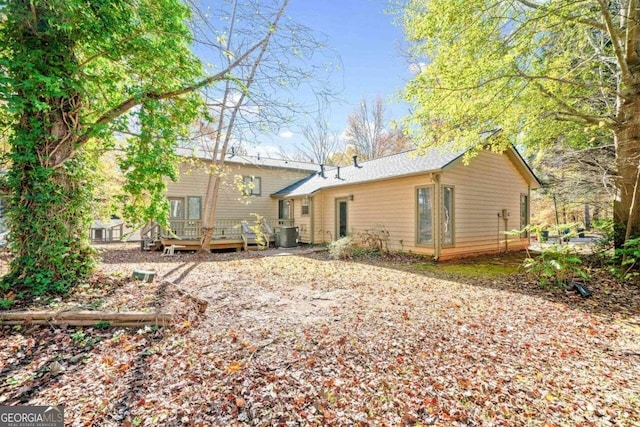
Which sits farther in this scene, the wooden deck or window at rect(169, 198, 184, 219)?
window at rect(169, 198, 184, 219)

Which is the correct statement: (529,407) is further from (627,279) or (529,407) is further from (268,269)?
(268,269)

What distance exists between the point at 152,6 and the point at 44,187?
2.96 meters

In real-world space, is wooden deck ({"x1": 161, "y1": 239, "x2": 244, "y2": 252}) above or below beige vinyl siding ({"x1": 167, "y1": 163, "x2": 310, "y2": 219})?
below

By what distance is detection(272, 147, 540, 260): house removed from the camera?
385 inches

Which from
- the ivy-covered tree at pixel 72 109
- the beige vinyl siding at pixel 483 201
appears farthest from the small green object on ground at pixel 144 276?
the beige vinyl siding at pixel 483 201

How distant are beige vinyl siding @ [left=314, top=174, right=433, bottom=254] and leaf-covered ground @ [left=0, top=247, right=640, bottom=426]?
548cm

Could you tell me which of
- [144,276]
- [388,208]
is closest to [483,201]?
[388,208]

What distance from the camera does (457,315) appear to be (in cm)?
428

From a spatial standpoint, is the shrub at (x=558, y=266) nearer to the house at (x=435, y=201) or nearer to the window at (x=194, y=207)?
the house at (x=435, y=201)

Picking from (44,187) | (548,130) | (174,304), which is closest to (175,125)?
(44,187)

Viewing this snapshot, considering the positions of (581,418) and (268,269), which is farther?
(268,269)

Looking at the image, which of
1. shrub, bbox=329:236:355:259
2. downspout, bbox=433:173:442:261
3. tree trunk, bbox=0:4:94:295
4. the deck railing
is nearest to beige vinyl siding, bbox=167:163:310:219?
the deck railing

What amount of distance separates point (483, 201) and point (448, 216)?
2143 mm

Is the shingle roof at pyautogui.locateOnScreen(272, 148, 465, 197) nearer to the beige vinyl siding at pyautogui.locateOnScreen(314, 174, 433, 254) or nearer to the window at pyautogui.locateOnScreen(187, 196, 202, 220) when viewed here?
the beige vinyl siding at pyautogui.locateOnScreen(314, 174, 433, 254)
